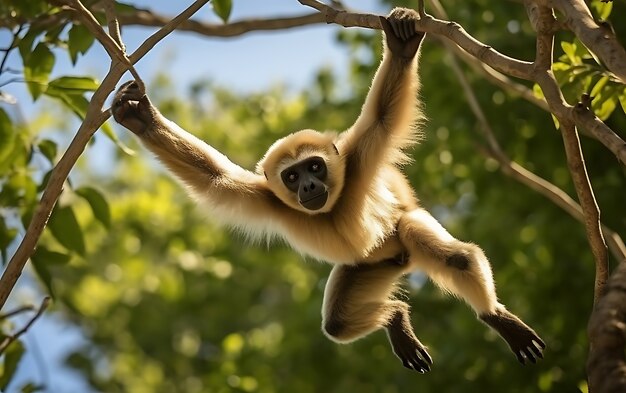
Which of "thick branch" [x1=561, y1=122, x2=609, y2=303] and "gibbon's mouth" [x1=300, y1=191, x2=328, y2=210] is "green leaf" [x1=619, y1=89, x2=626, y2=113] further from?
"gibbon's mouth" [x1=300, y1=191, x2=328, y2=210]

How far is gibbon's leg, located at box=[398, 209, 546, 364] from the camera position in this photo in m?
5.54

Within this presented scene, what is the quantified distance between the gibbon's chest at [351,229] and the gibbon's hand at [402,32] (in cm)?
112

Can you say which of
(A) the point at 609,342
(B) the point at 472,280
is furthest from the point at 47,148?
(A) the point at 609,342

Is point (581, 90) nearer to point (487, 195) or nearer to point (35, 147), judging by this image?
point (35, 147)

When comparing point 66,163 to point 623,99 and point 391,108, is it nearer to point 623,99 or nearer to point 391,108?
point 391,108

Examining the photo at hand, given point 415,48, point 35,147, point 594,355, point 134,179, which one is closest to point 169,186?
point 134,179

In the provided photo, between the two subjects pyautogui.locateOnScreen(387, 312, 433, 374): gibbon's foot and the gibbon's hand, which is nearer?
the gibbon's hand

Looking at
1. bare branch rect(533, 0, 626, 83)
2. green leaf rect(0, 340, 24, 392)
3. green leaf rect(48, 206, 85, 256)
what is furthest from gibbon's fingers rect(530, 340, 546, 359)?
green leaf rect(0, 340, 24, 392)

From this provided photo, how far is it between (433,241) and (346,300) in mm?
838

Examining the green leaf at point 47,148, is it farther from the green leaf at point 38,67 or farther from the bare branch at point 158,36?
the bare branch at point 158,36

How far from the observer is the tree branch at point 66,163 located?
4270mm

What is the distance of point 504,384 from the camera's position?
30.3ft

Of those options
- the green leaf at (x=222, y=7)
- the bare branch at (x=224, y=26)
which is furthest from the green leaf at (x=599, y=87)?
the bare branch at (x=224, y=26)

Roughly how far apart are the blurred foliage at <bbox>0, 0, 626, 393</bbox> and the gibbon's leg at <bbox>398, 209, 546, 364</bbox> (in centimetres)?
129
